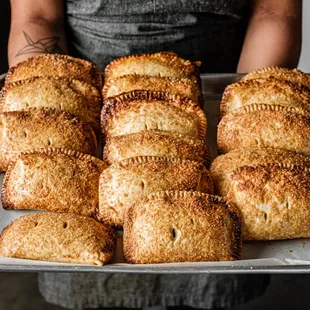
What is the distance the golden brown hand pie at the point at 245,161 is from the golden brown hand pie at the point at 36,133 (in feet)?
1.11

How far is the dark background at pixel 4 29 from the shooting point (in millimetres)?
2580

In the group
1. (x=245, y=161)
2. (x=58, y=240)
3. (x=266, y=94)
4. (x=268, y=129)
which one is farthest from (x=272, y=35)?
(x=58, y=240)

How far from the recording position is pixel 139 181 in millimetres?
1263

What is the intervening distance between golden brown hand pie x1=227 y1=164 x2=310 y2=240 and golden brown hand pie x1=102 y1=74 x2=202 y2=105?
1.53 feet

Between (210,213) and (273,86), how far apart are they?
0.59m

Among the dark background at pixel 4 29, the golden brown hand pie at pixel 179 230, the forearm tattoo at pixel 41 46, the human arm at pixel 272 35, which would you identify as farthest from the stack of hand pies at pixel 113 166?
the dark background at pixel 4 29

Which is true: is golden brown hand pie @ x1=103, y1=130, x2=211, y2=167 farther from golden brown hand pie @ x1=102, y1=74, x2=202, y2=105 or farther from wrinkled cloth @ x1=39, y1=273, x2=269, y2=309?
wrinkled cloth @ x1=39, y1=273, x2=269, y2=309

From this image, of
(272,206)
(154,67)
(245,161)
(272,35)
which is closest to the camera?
(272,206)

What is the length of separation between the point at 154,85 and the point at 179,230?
2.02 feet

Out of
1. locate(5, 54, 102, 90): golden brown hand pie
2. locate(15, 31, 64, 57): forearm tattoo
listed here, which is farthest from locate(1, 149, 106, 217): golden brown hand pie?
locate(15, 31, 64, 57): forearm tattoo

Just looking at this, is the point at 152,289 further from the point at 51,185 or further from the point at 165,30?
the point at 165,30

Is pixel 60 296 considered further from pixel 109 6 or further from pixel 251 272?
pixel 109 6

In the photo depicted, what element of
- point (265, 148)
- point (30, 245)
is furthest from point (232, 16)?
point (30, 245)

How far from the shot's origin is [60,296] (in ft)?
3.29
